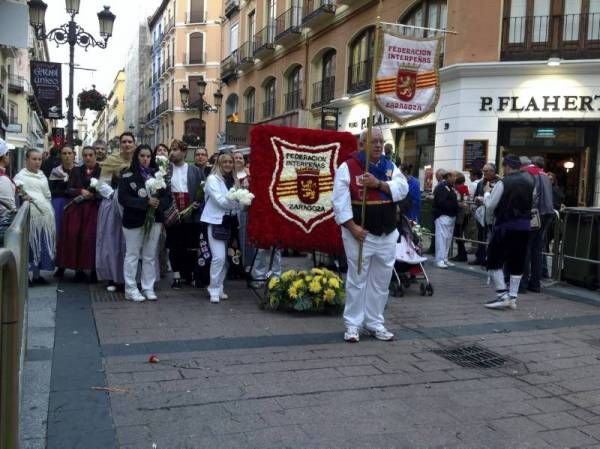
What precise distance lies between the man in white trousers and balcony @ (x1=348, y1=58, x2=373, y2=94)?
15.7m

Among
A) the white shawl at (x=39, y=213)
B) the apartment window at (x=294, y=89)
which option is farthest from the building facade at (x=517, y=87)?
the white shawl at (x=39, y=213)

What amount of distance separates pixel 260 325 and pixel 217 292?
3.98 feet

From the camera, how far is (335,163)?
7.45 meters

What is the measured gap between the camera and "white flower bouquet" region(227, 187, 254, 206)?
688 centimetres

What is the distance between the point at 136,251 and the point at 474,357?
4060 millimetres

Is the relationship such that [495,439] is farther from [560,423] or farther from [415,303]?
[415,303]

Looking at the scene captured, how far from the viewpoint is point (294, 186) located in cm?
729

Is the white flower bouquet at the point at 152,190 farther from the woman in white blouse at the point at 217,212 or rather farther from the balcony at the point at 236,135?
the balcony at the point at 236,135

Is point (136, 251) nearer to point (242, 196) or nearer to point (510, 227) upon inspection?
point (242, 196)

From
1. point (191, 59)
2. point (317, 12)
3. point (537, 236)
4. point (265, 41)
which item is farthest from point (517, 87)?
point (191, 59)

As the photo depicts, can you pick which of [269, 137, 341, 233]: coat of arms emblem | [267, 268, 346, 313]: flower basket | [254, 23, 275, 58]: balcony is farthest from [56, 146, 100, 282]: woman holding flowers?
[254, 23, 275, 58]: balcony

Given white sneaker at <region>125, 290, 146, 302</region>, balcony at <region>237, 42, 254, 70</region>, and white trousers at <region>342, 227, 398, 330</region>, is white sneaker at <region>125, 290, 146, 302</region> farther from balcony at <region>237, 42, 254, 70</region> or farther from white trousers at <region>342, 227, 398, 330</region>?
balcony at <region>237, 42, 254, 70</region>

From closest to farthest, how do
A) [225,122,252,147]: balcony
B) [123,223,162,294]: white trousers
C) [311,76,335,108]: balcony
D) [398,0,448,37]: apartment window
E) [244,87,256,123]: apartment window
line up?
[123,223,162,294]: white trousers → [398,0,448,37]: apartment window → [225,122,252,147]: balcony → [311,76,335,108]: balcony → [244,87,256,123]: apartment window

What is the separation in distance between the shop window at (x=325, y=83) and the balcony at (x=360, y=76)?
1677mm
